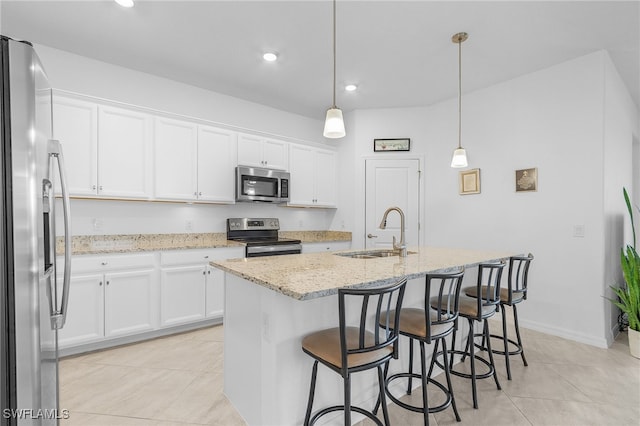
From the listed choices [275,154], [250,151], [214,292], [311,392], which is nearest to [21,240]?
[311,392]

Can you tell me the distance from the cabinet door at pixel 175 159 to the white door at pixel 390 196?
251cm

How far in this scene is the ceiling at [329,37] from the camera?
2484 millimetres

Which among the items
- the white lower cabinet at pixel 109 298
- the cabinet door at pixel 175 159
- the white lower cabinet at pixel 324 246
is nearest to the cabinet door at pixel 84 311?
the white lower cabinet at pixel 109 298

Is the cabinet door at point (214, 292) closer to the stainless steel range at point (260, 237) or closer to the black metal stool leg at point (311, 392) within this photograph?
the stainless steel range at point (260, 237)

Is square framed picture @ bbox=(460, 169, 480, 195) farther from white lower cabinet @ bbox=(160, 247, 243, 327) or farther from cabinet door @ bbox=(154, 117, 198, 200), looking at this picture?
cabinet door @ bbox=(154, 117, 198, 200)

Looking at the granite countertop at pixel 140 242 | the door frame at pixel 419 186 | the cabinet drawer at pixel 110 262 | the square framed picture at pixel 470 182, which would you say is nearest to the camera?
the cabinet drawer at pixel 110 262

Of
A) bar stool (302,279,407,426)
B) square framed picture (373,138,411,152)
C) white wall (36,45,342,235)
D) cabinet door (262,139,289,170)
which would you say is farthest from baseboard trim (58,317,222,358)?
square framed picture (373,138,411,152)

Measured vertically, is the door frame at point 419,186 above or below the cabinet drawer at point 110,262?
above

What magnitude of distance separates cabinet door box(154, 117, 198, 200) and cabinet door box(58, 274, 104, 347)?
1.08 metres

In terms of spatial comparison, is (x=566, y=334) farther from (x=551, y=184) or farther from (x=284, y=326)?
(x=284, y=326)

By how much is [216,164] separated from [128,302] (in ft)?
5.86

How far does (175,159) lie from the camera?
3.58 m

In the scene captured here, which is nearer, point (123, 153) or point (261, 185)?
point (123, 153)

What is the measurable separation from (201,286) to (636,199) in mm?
5974
